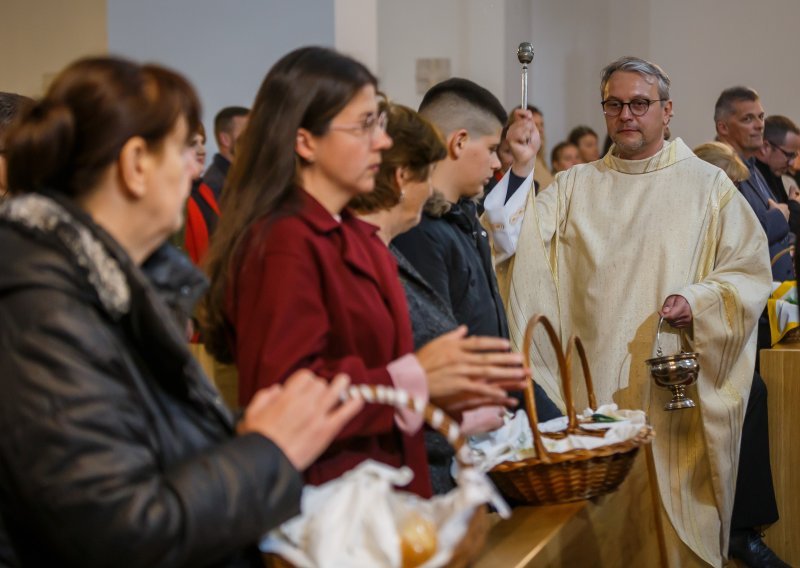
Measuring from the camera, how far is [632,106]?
4.79 metres

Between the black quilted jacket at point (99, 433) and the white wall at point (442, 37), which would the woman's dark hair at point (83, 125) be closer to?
the black quilted jacket at point (99, 433)

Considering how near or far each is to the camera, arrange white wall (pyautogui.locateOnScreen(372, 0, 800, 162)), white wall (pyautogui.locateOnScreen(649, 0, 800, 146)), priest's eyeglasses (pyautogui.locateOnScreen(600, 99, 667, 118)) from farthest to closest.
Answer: white wall (pyautogui.locateOnScreen(649, 0, 800, 146))
white wall (pyautogui.locateOnScreen(372, 0, 800, 162))
priest's eyeglasses (pyautogui.locateOnScreen(600, 99, 667, 118))

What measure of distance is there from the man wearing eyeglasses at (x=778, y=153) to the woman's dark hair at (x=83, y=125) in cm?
701

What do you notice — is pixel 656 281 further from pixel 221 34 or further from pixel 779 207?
pixel 221 34

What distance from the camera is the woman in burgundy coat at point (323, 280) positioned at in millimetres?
2086

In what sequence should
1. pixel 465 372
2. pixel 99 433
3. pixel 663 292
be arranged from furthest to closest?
pixel 663 292 → pixel 465 372 → pixel 99 433

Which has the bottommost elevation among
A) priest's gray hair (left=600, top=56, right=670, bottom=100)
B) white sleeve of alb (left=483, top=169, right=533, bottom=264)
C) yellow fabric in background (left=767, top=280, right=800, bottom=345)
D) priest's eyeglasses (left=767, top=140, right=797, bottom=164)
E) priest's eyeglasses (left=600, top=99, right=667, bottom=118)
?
yellow fabric in background (left=767, top=280, right=800, bottom=345)

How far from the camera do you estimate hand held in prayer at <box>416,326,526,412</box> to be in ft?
6.98

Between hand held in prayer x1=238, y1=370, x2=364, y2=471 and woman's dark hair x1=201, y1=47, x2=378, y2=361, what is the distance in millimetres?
577

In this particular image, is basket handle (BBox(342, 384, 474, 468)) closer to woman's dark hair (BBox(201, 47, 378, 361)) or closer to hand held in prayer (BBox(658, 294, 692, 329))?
woman's dark hair (BBox(201, 47, 378, 361))

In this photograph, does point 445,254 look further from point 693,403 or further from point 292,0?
point 292,0

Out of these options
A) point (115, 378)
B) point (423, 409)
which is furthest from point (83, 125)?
point (423, 409)

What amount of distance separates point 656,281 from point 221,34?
11.4 ft

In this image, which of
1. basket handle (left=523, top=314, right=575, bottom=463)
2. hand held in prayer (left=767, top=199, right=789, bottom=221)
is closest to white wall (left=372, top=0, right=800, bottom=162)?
hand held in prayer (left=767, top=199, right=789, bottom=221)
